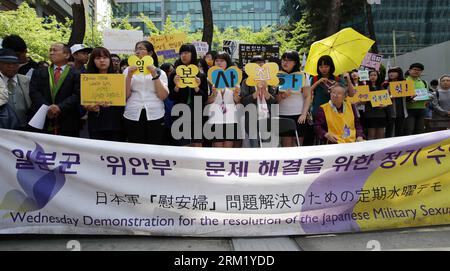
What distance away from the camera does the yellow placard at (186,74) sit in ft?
16.1

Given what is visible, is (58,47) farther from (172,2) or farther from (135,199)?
(172,2)

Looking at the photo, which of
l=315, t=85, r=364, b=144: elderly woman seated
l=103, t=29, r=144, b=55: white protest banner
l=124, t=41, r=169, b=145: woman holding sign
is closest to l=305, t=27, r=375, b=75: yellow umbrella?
l=315, t=85, r=364, b=144: elderly woman seated

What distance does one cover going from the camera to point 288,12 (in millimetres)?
43875

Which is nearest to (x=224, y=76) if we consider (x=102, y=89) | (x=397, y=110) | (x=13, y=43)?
(x=102, y=89)

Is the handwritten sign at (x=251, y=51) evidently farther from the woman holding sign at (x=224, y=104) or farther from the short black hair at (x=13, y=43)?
the short black hair at (x=13, y=43)

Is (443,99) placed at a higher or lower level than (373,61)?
lower

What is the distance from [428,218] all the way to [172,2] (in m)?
85.2

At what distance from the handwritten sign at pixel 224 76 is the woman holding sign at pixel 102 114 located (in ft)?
3.85

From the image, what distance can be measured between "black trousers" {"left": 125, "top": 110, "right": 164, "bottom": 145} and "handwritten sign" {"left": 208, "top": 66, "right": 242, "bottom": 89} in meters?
0.86

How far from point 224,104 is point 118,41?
18.7 ft

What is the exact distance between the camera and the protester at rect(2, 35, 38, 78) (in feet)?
17.3

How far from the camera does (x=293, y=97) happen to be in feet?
17.9

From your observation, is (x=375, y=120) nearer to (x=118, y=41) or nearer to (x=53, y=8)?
(x=118, y=41)
